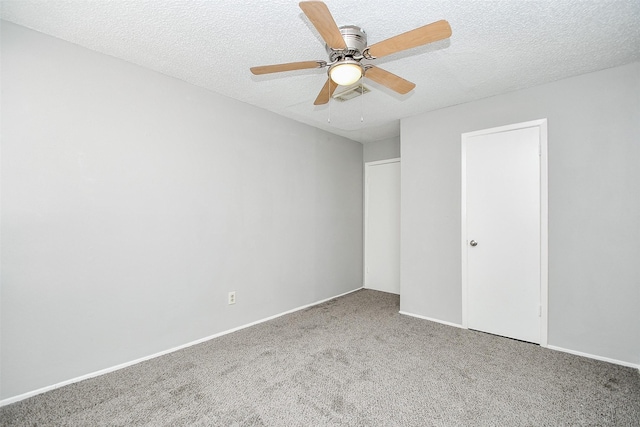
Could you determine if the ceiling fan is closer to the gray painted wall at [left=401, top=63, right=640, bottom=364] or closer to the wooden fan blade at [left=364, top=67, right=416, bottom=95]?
the wooden fan blade at [left=364, top=67, right=416, bottom=95]

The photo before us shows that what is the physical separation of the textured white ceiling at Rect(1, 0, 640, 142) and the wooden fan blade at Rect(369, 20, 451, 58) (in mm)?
296

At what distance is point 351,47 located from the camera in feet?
5.95

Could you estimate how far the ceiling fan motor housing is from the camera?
176 centimetres

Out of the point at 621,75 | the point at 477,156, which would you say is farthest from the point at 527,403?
the point at 621,75

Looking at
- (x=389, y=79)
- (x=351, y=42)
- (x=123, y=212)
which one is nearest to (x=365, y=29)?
(x=351, y=42)

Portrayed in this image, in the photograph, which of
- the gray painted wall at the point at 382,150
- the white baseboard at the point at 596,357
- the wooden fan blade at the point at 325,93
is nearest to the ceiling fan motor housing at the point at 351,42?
the wooden fan blade at the point at 325,93

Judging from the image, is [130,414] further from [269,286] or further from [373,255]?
[373,255]

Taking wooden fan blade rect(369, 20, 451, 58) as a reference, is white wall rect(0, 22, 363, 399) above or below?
below

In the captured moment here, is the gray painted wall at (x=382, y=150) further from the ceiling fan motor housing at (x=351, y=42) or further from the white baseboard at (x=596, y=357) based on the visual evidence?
the white baseboard at (x=596, y=357)

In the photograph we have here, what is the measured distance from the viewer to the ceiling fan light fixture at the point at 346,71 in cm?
173

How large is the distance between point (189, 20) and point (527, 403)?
3256 millimetres

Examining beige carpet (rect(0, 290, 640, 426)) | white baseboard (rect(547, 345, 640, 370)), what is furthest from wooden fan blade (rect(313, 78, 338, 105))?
white baseboard (rect(547, 345, 640, 370))

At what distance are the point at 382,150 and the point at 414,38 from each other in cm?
324

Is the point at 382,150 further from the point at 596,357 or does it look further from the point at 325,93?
the point at 596,357
